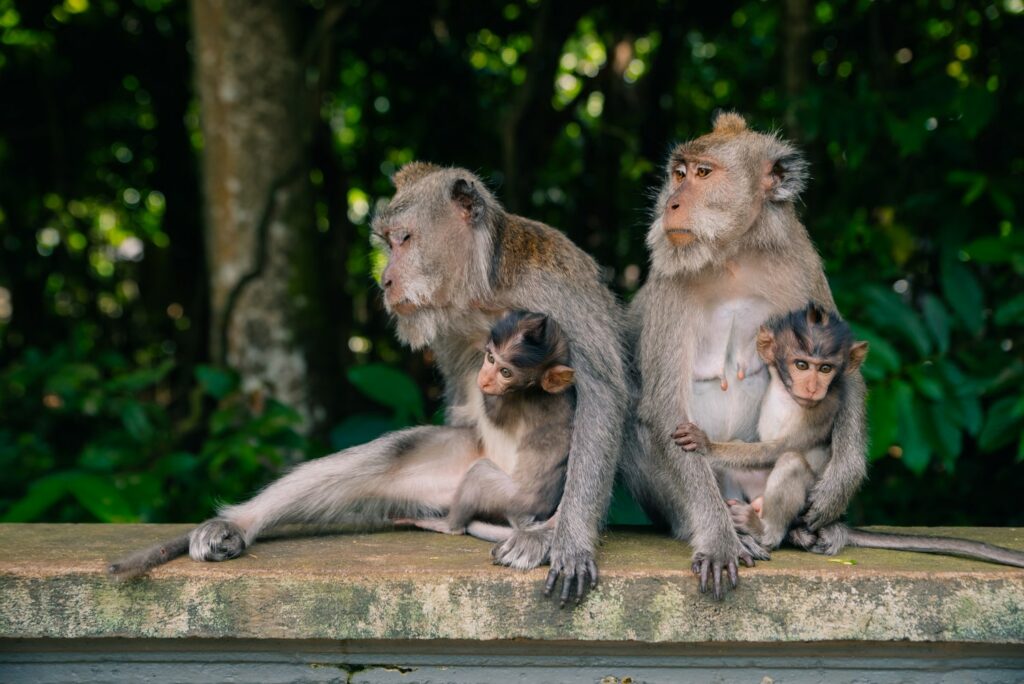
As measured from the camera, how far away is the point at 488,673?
3096 millimetres

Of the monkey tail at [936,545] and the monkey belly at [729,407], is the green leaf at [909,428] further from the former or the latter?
the monkey belly at [729,407]

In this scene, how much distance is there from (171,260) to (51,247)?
3.62 ft

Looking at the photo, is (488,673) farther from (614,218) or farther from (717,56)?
(717,56)

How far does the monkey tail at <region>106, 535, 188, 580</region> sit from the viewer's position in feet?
9.93

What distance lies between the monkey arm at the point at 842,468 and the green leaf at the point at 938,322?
1.29 meters

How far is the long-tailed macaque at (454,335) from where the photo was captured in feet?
11.5

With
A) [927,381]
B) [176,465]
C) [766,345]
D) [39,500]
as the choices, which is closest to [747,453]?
[766,345]

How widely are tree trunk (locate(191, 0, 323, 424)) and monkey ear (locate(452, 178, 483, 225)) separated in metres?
2.65

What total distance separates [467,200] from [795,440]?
141 cm

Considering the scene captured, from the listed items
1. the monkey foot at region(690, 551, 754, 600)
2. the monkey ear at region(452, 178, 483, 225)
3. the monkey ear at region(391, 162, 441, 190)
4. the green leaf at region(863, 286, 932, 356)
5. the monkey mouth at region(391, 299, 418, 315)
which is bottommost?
the monkey foot at region(690, 551, 754, 600)

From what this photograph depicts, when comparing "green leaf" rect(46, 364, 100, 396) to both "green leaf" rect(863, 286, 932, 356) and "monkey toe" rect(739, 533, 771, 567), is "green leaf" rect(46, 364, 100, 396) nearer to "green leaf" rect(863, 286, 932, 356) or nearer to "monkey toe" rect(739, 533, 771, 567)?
"monkey toe" rect(739, 533, 771, 567)

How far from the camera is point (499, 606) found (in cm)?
302

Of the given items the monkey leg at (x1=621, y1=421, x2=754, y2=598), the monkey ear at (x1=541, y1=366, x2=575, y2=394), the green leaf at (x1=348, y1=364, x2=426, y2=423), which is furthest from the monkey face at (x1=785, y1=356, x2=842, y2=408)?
the green leaf at (x1=348, y1=364, x2=426, y2=423)

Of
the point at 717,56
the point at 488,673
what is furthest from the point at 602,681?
the point at 717,56
